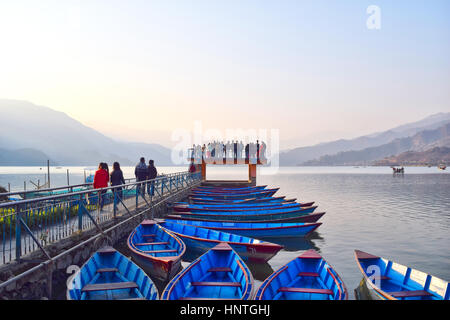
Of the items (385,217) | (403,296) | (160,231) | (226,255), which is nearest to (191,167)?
(385,217)

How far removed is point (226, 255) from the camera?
376 inches

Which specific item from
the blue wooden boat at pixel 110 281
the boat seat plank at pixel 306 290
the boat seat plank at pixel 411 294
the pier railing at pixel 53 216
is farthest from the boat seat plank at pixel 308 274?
the pier railing at pixel 53 216

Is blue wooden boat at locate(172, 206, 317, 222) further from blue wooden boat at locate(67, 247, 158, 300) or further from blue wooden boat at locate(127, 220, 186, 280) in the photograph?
blue wooden boat at locate(67, 247, 158, 300)

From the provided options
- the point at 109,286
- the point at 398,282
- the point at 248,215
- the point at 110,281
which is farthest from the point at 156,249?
the point at 398,282

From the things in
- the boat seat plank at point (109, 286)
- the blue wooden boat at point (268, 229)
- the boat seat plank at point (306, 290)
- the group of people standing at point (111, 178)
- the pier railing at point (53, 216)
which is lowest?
the blue wooden boat at point (268, 229)

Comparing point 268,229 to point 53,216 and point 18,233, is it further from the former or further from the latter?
point 18,233

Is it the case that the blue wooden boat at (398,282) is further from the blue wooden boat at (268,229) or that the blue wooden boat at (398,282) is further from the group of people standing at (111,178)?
the group of people standing at (111,178)

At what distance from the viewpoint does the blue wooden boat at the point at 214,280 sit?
718 cm

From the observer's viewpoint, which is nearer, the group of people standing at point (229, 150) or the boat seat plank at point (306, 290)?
the boat seat plank at point (306, 290)

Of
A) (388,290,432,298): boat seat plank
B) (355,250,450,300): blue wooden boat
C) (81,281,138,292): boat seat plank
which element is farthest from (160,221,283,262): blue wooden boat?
(81,281,138,292): boat seat plank

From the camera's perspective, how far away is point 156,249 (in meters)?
12.2

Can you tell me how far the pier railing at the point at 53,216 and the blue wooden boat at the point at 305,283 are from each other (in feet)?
17.5

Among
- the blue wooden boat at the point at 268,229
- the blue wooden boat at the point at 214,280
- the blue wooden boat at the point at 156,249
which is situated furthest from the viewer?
the blue wooden boat at the point at 268,229

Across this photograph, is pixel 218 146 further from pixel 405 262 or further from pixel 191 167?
pixel 405 262
